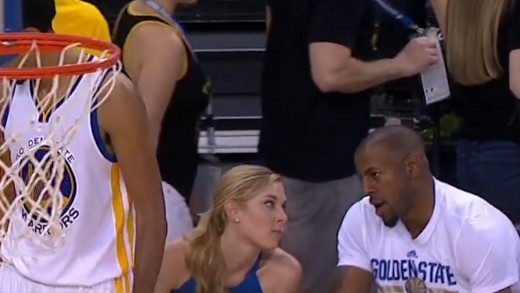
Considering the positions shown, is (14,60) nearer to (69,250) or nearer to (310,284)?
(69,250)

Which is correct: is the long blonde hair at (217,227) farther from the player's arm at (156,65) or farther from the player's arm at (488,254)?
the player's arm at (488,254)

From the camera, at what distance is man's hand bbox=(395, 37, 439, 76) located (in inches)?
181

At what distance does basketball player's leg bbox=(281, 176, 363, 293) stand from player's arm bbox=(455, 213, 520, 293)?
1.70 ft

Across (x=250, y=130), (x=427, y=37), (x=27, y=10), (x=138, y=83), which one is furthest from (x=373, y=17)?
(x=250, y=130)

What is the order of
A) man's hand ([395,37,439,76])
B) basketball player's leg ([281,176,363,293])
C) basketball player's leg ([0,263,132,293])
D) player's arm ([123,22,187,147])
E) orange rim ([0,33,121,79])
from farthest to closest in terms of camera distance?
basketball player's leg ([281,176,363,293])
man's hand ([395,37,439,76])
player's arm ([123,22,187,147])
basketball player's leg ([0,263,132,293])
orange rim ([0,33,121,79])

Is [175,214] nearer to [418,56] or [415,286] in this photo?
[415,286]

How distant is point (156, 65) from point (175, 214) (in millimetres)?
577

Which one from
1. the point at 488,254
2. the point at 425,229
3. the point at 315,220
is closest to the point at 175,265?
the point at 315,220

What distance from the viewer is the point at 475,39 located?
4449 mm

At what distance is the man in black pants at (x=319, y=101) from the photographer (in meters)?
4.53

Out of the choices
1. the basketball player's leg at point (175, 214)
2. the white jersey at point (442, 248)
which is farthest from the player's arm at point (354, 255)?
the basketball player's leg at point (175, 214)

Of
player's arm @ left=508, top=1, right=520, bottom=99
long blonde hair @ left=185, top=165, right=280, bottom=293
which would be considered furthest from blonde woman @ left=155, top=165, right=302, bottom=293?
player's arm @ left=508, top=1, right=520, bottom=99

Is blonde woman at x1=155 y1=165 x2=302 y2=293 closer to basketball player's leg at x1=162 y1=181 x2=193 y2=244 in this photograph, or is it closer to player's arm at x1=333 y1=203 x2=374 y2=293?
basketball player's leg at x1=162 y1=181 x2=193 y2=244

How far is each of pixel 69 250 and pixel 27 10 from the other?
675 millimetres
